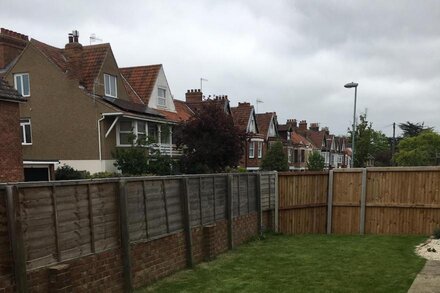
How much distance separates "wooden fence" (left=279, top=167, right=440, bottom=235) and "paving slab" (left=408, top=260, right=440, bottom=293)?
411 cm

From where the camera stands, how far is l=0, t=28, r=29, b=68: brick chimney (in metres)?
27.0

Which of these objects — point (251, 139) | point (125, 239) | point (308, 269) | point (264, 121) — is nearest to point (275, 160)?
point (251, 139)

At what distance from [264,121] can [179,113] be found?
54.0 feet

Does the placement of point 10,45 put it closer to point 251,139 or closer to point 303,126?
point 251,139

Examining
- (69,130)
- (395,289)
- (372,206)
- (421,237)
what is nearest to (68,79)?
(69,130)

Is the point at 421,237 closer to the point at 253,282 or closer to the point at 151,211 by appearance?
the point at 253,282

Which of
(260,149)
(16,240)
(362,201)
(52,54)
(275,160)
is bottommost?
(275,160)

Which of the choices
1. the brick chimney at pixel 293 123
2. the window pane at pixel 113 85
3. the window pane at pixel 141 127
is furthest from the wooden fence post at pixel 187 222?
the brick chimney at pixel 293 123

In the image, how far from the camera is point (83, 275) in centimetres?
555

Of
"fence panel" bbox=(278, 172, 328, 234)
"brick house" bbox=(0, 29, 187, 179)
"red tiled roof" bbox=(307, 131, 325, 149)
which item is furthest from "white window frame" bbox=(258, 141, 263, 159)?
"fence panel" bbox=(278, 172, 328, 234)

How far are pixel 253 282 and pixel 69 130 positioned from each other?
20.6m

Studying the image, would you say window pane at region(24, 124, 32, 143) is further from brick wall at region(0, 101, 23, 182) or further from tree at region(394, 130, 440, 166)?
tree at region(394, 130, 440, 166)

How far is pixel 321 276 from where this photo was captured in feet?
25.5

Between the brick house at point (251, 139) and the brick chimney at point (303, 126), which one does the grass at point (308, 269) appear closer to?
the brick house at point (251, 139)
